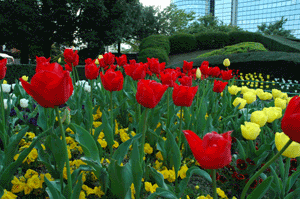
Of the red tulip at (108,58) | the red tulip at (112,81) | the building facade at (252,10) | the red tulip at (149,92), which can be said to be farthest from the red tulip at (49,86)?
the building facade at (252,10)

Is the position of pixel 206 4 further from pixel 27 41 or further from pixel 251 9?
pixel 27 41

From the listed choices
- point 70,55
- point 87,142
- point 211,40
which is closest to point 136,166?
point 87,142

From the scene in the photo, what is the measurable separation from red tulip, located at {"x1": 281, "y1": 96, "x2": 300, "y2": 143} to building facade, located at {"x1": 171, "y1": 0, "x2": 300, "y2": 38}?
2949 inches

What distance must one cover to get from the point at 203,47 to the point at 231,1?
111 metres

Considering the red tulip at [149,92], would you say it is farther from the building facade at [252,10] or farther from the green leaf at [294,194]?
the building facade at [252,10]

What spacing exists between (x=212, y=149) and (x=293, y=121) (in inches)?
9.6

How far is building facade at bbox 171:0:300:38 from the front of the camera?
82750 mm

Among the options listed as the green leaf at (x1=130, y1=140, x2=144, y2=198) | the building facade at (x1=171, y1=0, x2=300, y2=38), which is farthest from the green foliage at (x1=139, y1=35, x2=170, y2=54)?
the building facade at (x1=171, y1=0, x2=300, y2=38)

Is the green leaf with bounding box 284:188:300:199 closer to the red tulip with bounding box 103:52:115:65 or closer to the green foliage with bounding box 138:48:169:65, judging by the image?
the red tulip with bounding box 103:52:115:65

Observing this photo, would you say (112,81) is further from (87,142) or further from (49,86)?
(49,86)

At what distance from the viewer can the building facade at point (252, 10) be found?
82750mm

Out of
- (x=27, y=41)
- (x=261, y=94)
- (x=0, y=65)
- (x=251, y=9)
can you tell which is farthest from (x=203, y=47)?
(x=251, y=9)

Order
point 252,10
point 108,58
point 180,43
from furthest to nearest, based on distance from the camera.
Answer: point 252,10, point 180,43, point 108,58

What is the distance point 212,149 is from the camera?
67cm
